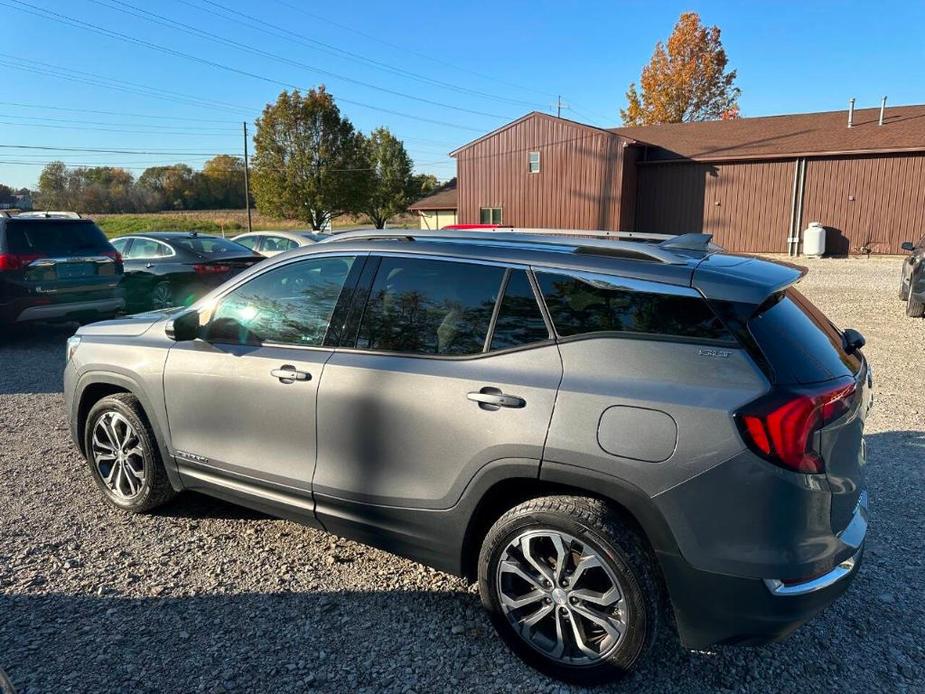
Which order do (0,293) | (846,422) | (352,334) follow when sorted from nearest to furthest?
(846,422) < (352,334) < (0,293)

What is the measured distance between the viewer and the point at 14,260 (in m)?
8.38

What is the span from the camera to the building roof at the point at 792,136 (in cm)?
2387

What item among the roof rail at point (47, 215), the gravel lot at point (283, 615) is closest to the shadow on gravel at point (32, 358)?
the roof rail at point (47, 215)

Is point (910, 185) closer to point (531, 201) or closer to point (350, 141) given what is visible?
point (531, 201)

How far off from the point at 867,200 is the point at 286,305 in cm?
2671

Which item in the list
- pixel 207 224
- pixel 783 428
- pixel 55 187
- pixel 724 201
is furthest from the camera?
pixel 55 187

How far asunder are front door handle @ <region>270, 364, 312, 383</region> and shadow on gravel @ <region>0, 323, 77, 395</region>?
495 centimetres

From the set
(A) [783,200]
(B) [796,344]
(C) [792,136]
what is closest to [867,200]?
(A) [783,200]

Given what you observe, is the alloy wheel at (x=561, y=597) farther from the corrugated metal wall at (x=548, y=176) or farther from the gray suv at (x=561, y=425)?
the corrugated metal wall at (x=548, y=176)

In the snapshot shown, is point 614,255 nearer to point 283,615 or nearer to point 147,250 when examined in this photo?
point 283,615

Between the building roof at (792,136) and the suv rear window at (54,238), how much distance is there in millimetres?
23042

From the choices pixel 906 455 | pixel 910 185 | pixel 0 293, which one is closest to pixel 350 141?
pixel 910 185

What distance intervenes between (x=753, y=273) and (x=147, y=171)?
99.4m

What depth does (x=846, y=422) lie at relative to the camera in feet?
7.83
